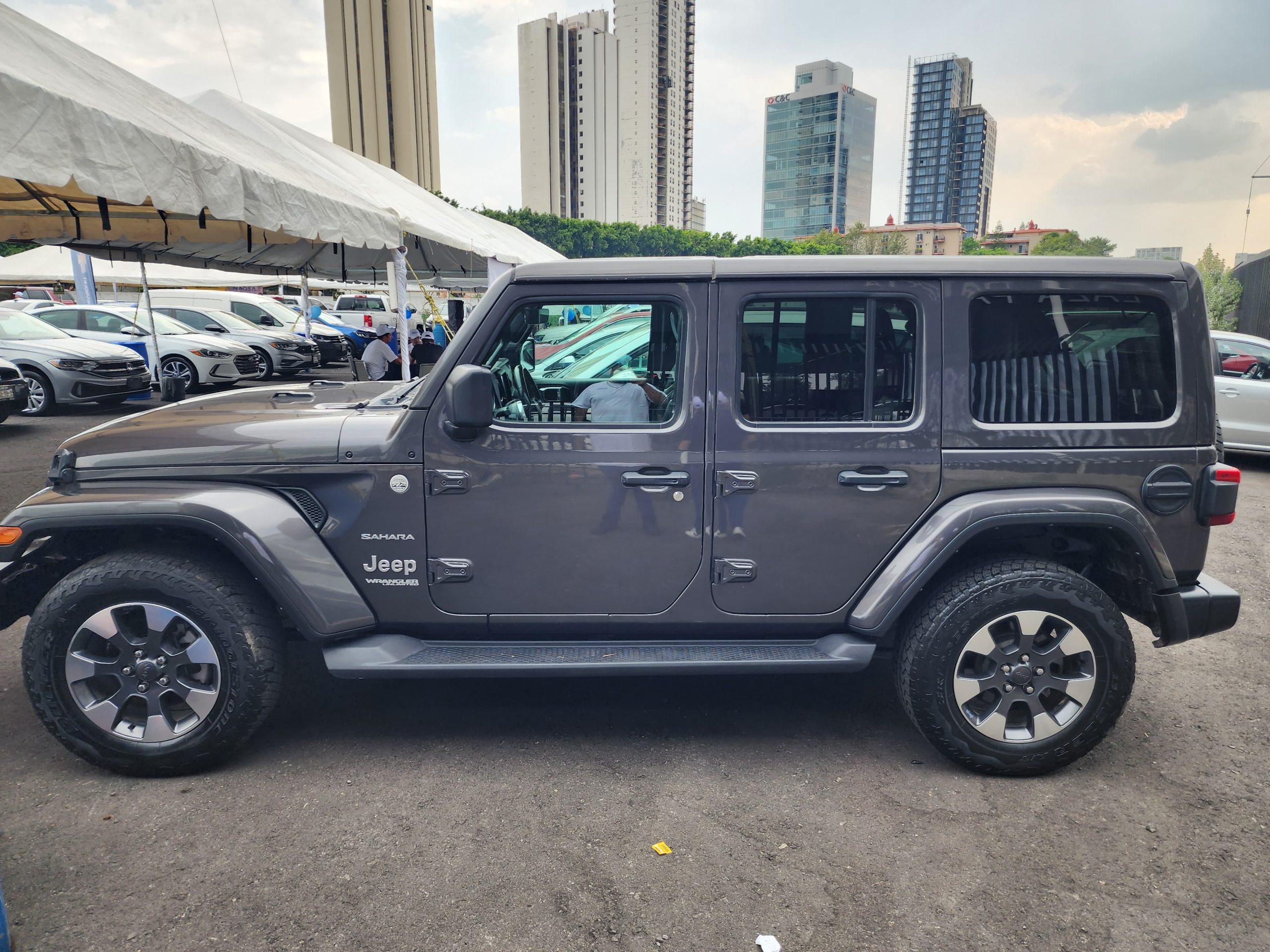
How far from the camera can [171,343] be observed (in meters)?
15.8

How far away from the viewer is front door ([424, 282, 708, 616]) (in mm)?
3068

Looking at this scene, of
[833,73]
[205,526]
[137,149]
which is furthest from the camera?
[833,73]

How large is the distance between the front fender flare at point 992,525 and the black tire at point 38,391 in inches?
523

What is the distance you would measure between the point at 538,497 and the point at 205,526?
45.6 inches

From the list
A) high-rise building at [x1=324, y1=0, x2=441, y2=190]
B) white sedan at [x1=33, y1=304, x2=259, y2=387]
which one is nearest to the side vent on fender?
white sedan at [x1=33, y1=304, x2=259, y2=387]

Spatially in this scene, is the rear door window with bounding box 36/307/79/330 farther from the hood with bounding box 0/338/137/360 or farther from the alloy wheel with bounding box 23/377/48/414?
the alloy wheel with bounding box 23/377/48/414

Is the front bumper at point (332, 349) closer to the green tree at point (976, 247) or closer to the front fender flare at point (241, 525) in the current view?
the front fender flare at point (241, 525)

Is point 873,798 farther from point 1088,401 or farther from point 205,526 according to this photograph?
point 205,526

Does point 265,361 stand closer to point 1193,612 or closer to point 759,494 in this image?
point 759,494

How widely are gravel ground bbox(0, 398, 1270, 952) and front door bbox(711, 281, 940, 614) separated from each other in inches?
34.0

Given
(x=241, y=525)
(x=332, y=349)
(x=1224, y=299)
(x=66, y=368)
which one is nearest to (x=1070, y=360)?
(x=241, y=525)

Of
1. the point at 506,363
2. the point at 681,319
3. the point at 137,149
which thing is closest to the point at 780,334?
the point at 681,319

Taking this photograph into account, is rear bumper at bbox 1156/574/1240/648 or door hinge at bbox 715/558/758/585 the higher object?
door hinge at bbox 715/558/758/585

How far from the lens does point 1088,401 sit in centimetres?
312
